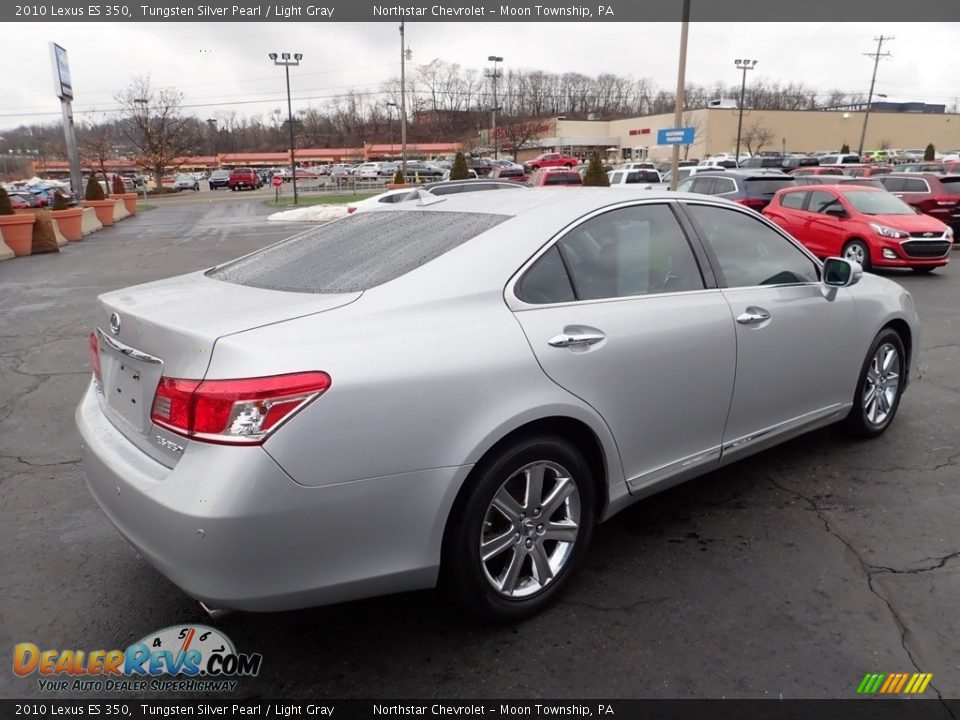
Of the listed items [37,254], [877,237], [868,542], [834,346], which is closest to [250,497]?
[868,542]

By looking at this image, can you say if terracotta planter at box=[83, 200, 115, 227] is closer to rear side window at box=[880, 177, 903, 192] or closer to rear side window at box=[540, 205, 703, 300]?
rear side window at box=[880, 177, 903, 192]

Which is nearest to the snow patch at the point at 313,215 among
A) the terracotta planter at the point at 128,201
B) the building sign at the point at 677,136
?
the terracotta planter at the point at 128,201

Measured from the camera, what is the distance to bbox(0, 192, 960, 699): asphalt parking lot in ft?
8.23

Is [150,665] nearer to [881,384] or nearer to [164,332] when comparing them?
[164,332]

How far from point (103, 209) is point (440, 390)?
28.8 m

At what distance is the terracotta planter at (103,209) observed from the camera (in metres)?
26.3

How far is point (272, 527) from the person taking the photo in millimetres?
2125

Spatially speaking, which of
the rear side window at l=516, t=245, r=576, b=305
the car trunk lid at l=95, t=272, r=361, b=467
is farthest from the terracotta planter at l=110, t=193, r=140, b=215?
the rear side window at l=516, t=245, r=576, b=305

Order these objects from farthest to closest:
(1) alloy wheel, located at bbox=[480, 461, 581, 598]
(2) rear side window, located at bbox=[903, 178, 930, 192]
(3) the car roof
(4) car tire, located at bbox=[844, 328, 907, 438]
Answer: (2) rear side window, located at bbox=[903, 178, 930, 192] < (4) car tire, located at bbox=[844, 328, 907, 438] < (3) the car roof < (1) alloy wheel, located at bbox=[480, 461, 581, 598]

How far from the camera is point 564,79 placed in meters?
141

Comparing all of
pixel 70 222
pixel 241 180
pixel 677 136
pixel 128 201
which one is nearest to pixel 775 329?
pixel 677 136

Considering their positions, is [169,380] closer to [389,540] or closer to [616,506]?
[389,540]

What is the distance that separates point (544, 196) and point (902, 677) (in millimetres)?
2428

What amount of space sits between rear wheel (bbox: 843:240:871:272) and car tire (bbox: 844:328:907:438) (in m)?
8.48
